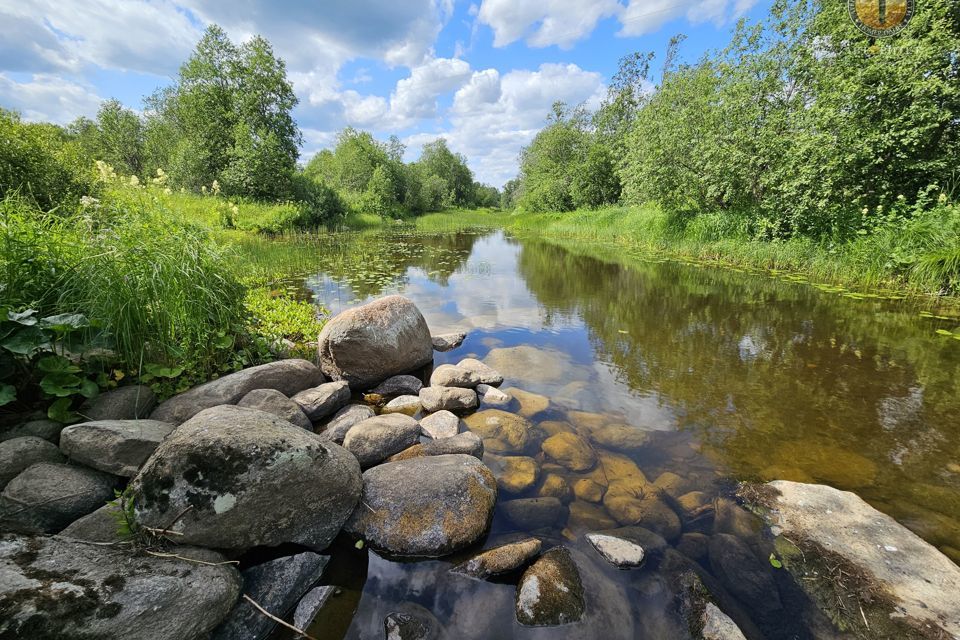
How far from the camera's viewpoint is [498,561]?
2648mm

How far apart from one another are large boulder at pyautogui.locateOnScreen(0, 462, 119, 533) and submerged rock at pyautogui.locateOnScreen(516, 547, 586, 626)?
2.94 m

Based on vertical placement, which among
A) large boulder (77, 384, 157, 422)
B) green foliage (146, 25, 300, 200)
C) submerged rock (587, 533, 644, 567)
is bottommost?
submerged rock (587, 533, 644, 567)

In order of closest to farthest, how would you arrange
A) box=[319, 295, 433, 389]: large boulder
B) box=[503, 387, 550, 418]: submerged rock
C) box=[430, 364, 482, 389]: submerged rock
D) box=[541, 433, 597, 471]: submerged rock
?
box=[541, 433, 597, 471]: submerged rock < box=[503, 387, 550, 418]: submerged rock < box=[319, 295, 433, 389]: large boulder < box=[430, 364, 482, 389]: submerged rock

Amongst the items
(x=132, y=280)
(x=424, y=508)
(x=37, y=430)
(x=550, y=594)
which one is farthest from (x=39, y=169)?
(x=550, y=594)

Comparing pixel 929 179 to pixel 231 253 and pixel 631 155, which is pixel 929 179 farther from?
pixel 231 253

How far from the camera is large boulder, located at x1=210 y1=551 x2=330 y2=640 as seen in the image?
2143 mm

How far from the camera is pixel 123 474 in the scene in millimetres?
2680

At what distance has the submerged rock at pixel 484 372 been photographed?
557 cm

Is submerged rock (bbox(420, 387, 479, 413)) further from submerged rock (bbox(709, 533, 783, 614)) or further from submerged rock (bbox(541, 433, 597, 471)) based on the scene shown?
submerged rock (bbox(709, 533, 783, 614))

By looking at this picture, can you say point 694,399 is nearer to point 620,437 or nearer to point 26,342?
point 620,437

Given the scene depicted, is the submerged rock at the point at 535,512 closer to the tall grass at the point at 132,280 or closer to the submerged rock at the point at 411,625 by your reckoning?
the submerged rock at the point at 411,625

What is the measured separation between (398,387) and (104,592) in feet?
12.0

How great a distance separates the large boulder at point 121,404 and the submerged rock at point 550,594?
11.8 feet

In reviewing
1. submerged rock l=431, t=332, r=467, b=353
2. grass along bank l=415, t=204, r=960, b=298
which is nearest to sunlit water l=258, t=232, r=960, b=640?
submerged rock l=431, t=332, r=467, b=353
